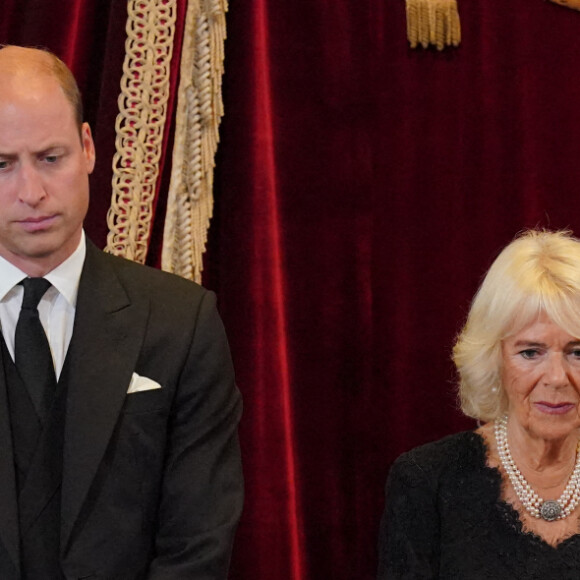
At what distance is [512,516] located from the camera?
1.75 meters

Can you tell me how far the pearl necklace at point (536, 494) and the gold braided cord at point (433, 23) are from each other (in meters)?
0.99

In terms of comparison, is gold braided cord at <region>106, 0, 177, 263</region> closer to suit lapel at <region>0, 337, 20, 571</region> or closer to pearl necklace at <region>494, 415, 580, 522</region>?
suit lapel at <region>0, 337, 20, 571</region>

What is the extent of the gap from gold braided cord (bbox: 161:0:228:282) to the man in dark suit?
586 millimetres

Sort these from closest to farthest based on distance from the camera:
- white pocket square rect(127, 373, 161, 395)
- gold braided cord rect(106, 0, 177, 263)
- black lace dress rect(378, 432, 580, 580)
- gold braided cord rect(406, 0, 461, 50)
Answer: white pocket square rect(127, 373, 161, 395) → black lace dress rect(378, 432, 580, 580) → gold braided cord rect(106, 0, 177, 263) → gold braided cord rect(406, 0, 461, 50)

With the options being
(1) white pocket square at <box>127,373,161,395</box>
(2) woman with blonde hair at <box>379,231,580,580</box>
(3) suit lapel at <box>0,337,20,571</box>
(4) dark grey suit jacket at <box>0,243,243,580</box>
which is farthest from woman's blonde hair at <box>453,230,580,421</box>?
(3) suit lapel at <box>0,337,20,571</box>

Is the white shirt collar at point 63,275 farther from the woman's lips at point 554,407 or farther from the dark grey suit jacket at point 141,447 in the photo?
the woman's lips at point 554,407

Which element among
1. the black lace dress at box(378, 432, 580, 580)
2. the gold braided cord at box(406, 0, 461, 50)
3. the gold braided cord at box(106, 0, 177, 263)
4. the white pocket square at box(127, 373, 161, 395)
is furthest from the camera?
the gold braided cord at box(406, 0, 461, 50)

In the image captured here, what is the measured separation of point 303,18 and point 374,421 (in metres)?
0.95

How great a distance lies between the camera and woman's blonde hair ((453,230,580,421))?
1.69 m

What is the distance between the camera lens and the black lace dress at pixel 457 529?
171 cm

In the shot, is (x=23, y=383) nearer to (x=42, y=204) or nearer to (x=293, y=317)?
(x=42, y=204)

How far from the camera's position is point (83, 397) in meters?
1.57

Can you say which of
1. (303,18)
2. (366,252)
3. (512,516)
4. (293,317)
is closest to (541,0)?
(303,18)

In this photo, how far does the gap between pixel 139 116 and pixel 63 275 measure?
69 centimetres
